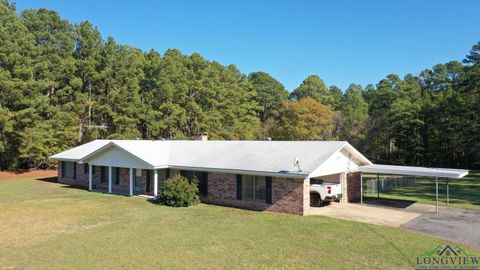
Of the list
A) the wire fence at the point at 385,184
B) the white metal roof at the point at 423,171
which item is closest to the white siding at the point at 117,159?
the white metal roof at the point at 423,171

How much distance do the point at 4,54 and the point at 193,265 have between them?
32.1 metres

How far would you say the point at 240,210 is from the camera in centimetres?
1681

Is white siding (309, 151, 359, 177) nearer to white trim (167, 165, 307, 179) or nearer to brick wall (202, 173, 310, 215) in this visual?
white trim (167, 165, 307, 179)

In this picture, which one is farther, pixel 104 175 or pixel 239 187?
pixel 104 175

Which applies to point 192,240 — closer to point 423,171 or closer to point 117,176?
point 423,171

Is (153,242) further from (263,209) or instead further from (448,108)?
(448,108)

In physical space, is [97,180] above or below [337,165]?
below

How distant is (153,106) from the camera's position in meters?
45.5

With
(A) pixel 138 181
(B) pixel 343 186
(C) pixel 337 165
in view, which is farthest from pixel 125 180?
(B) pixel 343 186

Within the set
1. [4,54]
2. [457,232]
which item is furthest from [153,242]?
[4,54]

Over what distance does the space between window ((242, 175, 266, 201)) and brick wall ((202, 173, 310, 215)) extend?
0.95 feet

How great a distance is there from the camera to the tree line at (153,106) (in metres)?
33.4

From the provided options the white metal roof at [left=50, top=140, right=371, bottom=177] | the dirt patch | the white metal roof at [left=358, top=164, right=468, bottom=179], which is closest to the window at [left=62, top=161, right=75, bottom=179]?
the white metal roof at [left=50, top=140, right=371, bottom=177]

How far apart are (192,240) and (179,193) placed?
20.9 feet
